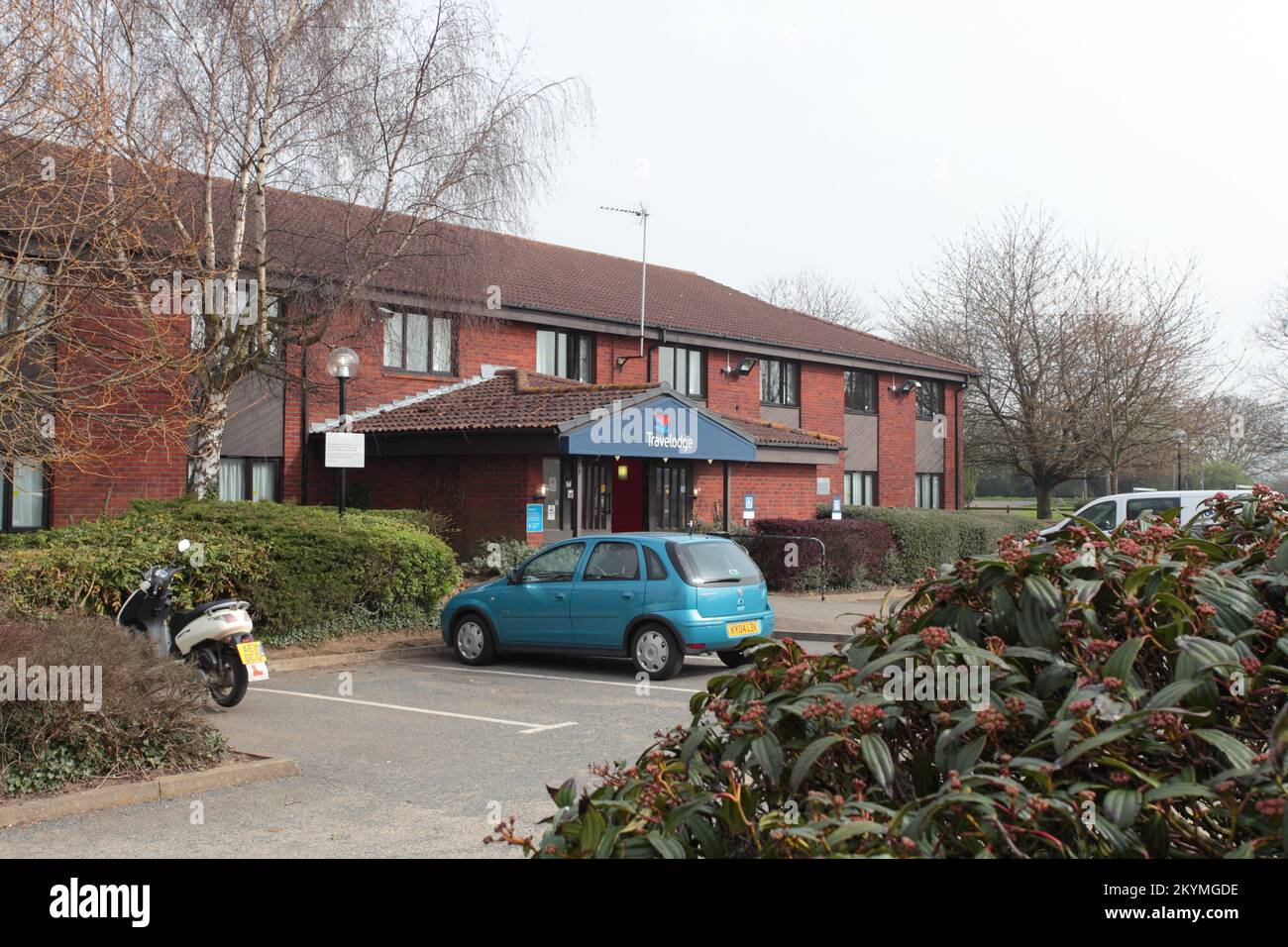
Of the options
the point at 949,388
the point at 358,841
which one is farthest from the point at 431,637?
the point at 949,388

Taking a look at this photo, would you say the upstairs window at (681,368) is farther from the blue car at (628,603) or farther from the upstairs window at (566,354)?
the blue car at (628,603)

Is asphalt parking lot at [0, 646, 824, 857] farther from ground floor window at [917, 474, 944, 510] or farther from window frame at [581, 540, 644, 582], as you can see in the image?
ground floor window at [917, 474, 944, 510]

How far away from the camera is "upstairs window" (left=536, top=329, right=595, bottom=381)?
26656 mm

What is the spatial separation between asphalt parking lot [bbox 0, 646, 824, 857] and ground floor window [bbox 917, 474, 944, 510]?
25304 mm

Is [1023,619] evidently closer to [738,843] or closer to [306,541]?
[738,843]

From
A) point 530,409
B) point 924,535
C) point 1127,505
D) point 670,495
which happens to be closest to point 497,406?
point 530,409

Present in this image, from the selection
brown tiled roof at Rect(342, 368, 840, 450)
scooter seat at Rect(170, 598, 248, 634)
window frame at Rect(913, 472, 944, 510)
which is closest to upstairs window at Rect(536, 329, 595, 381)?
brown tiled roof at Rect(342, 368, 840, 450)

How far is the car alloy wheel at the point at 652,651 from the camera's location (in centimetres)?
1298

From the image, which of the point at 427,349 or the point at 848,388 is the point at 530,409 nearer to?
the point at 427,349

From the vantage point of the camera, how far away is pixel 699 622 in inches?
504

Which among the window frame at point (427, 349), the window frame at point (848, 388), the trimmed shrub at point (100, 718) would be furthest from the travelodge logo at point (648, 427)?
the window frame at point (848, 388)

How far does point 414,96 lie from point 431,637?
26.4ft

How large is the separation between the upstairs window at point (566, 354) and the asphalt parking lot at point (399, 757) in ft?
42.6
